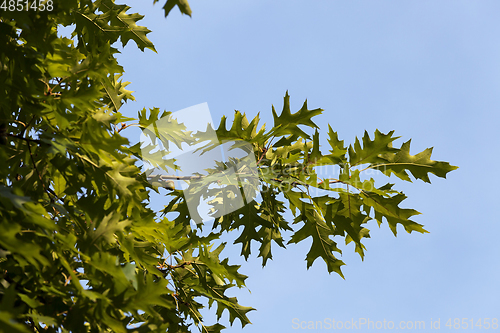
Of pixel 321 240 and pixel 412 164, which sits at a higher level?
pixel 412 164

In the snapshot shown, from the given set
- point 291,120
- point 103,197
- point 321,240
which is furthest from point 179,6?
point 321,240

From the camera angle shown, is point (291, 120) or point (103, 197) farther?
point (291, 120)

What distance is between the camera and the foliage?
1.64 m

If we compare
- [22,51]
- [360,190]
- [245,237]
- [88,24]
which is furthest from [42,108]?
[360,190]

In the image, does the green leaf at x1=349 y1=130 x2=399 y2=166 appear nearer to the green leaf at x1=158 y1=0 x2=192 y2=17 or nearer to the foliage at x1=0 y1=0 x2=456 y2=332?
the foliage at x1=0 y1=0 x2=456 y2=332

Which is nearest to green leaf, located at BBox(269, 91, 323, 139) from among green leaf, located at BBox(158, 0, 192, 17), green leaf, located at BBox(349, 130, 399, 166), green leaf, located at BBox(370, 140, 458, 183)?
green leaf, located at BBox(349, 130, 399, 166)

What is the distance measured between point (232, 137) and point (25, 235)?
1631 mm

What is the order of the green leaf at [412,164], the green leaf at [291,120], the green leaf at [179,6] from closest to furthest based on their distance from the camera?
the green leaf at [179,6], the green leaf at [412,164], the green leaf at [291,120]

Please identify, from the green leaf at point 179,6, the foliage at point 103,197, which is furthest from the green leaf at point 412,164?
the green leaf at point 179,6

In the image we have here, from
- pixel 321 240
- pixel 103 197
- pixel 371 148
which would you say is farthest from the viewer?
pixel 321 240

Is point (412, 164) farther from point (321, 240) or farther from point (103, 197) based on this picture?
point (103, 197)

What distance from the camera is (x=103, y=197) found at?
2.07 meters

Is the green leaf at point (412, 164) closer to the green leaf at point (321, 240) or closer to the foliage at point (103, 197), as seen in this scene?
the foliage at point (103, 197)

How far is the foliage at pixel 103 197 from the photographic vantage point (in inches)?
64.4
